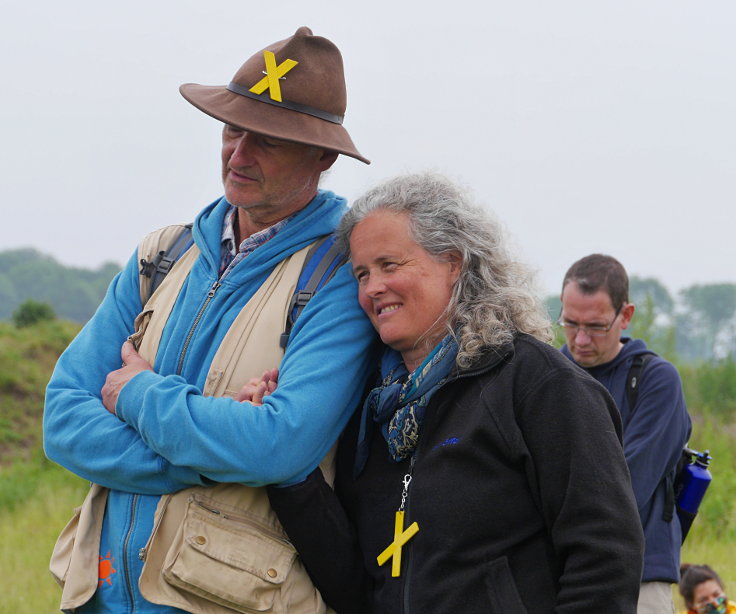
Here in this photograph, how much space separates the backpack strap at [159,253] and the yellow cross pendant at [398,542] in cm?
120

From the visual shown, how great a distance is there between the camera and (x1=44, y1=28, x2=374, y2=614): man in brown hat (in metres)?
2.81

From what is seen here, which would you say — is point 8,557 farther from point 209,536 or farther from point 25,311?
point 25,311

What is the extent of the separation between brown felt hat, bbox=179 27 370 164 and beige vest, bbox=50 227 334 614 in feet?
1.44

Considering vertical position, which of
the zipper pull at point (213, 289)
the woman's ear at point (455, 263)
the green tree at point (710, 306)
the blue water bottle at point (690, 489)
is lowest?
the green tree at point (710, 306)

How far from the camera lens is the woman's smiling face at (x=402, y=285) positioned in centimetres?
297

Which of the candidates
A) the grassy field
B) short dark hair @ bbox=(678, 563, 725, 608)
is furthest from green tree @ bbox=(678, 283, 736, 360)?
short dark hair @ bbox=(678, 563, 725, 608)

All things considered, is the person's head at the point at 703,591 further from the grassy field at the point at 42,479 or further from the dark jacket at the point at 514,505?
the dark jacket at the point at 514,505

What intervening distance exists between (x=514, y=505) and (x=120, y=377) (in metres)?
1.28

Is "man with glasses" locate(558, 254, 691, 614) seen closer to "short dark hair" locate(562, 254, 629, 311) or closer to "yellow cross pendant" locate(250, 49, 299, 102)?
"short dark hair" locate(562, 254, 629, 311)

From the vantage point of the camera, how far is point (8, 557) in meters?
8.51

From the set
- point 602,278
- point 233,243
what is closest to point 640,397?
point 602,278

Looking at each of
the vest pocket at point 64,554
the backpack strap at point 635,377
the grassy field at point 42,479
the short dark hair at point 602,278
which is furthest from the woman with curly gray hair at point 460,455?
the grassy field at point 42,479

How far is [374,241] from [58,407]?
1.14 metres

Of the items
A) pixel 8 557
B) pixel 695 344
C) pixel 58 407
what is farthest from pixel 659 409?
pixel 695 344
